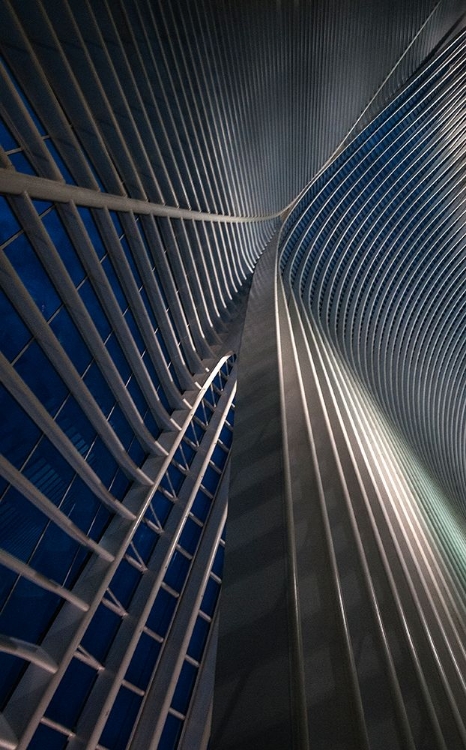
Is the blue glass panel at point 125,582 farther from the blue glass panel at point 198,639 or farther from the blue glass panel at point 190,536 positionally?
the blue glass panel at point 198,639

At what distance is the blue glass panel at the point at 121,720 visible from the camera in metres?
13.4

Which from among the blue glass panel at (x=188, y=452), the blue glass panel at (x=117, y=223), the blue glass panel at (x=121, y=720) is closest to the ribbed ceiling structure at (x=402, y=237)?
the blue glass panel at (x=188, y=452)

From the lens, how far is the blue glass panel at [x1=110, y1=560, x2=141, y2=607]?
48.7ft

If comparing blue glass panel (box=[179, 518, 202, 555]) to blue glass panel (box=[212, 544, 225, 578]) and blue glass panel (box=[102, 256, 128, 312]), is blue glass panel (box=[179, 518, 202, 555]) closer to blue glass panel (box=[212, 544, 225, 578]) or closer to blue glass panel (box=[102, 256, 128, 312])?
blue glass panel (box=[212, 544, 225, 578])

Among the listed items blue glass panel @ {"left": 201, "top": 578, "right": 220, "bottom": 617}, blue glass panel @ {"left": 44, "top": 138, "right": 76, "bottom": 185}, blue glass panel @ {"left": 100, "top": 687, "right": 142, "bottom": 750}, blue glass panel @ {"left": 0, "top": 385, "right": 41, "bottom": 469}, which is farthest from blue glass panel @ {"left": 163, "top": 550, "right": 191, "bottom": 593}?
blue glass panel @ {"left": 44, "top": 138, "right": 76, "bottom": 185}

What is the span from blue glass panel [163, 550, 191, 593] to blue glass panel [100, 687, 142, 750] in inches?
148

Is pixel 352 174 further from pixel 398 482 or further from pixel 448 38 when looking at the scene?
pixel 398 482

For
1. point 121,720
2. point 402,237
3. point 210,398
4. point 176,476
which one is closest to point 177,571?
point 176,476

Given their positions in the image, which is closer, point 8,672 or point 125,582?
point 8,672

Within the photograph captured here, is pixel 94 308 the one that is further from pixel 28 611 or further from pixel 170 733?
pixel 170 733

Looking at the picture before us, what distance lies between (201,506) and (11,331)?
1352cm

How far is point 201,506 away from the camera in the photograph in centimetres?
2062

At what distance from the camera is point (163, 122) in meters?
12.1

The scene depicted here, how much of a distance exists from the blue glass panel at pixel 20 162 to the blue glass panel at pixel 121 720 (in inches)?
597
